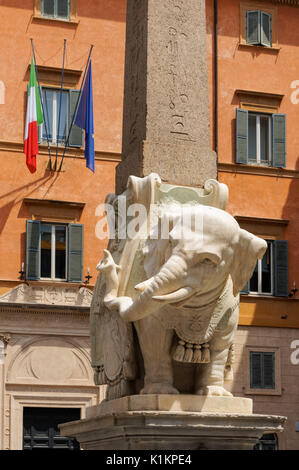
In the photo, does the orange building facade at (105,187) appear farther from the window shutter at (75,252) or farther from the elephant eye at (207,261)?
the elephant eye at (207,261)

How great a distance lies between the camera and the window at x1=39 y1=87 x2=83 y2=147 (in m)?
21.0

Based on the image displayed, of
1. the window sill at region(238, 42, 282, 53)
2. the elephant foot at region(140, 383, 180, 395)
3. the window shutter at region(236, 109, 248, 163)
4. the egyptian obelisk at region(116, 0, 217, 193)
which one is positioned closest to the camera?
the elephant foot at region(140, 383, 180, 395)

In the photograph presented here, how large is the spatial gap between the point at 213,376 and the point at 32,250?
12.4 metres

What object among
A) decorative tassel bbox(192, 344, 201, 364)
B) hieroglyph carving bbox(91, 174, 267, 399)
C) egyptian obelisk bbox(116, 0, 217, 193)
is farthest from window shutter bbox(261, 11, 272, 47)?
decorative tassel bbox(192, 344, 201, 364)

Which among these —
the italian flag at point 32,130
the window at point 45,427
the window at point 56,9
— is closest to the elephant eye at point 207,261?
the italian flag at point 32,130

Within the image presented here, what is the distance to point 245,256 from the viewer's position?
811 cm

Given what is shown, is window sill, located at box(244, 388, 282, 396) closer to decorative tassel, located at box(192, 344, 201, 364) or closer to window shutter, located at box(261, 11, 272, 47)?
A: window shutter, located at box(261, 11, 272, 47)

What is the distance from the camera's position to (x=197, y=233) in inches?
308

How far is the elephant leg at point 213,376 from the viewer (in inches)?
314

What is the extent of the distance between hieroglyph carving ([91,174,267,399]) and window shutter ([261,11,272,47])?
15213 millimetres

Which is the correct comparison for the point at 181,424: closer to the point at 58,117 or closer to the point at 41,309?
the point at 41,309

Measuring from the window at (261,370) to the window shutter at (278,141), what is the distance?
3940mm

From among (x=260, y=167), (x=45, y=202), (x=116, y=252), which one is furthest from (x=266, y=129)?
(x=116, y=252)
